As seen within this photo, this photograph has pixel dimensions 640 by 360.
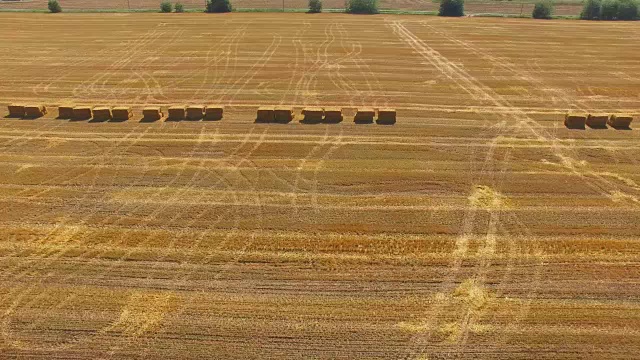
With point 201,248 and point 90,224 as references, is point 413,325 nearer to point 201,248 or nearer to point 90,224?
point 201,248

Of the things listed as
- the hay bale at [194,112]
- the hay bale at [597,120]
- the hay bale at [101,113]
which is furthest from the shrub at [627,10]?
the hay bale at [101,113]

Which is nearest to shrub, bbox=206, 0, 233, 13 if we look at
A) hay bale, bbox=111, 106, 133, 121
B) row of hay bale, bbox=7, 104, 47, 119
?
row of hay bale, bbox=7, 104, 47, 119

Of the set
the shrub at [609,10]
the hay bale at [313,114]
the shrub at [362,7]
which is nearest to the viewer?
the hay bale at [313,114]

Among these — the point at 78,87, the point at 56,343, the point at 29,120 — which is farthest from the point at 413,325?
the point at 78,87

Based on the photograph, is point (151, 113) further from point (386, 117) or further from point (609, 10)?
point (609, 10)

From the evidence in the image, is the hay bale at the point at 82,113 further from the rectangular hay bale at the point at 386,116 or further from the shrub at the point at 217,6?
the shrub at the point at 217,6

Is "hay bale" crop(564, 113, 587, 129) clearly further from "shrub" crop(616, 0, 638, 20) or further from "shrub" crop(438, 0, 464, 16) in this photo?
"shrub" crop(616, 0, 638, 20)

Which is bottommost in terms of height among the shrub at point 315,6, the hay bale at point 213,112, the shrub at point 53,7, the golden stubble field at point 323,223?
the golden stubble field at point 323,223
